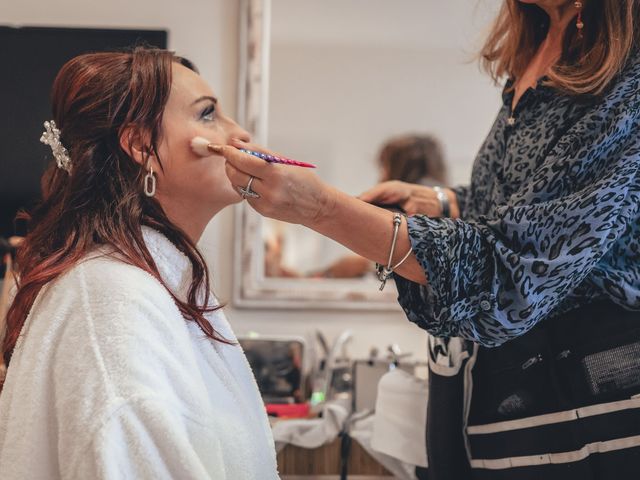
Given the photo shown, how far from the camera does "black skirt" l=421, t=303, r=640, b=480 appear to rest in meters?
1.17

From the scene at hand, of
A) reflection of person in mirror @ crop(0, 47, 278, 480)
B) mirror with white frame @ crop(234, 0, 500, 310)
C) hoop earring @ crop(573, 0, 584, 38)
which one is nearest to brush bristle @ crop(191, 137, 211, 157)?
reflection of person in mirror @ crop(0, 47, 278, 480)

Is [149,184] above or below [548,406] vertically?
above

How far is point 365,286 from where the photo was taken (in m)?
2.47

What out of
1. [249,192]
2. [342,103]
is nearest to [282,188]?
[249,192]

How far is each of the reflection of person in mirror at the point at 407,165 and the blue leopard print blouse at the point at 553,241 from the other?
4.12 ft

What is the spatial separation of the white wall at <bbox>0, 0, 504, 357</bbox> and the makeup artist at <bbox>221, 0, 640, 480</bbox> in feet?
3.82

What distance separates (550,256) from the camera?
3.64 feet

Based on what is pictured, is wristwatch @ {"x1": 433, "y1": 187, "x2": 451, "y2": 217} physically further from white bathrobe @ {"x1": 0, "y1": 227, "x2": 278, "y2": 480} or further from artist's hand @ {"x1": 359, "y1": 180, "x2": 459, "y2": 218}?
white bathrobe @ {"x1": 0, "y1": 227, "x2": 278, "y2": 480}

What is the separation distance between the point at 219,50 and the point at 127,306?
1578 millimetres

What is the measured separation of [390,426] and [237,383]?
0.45 metres

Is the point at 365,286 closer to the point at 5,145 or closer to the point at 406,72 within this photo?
the point at 406,72

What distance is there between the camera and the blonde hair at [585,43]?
120 cm

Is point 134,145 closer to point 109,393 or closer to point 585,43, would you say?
point 109,393

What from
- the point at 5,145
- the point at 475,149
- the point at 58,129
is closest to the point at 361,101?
the point at 475,149
